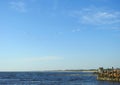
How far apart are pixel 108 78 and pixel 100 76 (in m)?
4.85

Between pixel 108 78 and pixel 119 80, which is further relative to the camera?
pixel 108 78

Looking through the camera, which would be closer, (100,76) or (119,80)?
(119,80)

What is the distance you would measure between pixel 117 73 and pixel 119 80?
3.86 metres

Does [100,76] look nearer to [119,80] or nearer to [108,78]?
[108,78]

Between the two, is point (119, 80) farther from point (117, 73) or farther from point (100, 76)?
point (100, 76)

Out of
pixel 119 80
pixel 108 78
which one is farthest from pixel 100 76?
pixel 119 80

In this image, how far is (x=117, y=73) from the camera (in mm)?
70062

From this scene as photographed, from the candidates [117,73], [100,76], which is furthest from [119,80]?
[100,76]

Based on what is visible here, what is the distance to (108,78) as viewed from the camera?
72812 mm

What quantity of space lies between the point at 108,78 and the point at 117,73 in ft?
12.1

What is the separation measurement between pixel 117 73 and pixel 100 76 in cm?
824

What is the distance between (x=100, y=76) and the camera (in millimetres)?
77438

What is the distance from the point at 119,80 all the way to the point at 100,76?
37.4 feet

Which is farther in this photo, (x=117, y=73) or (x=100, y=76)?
(x=100, y=76)
